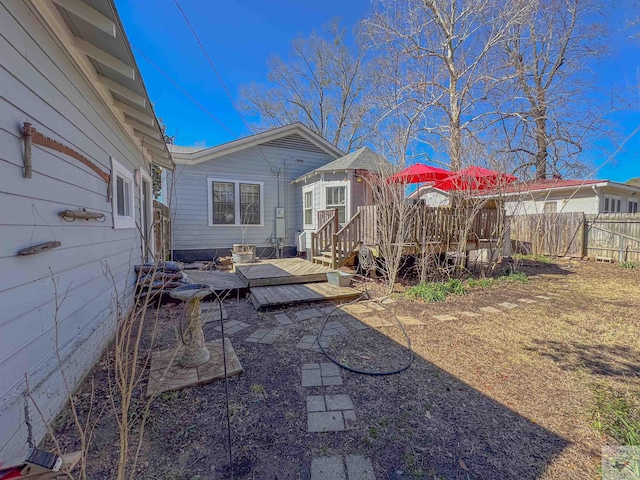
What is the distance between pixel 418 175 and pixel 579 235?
785cm

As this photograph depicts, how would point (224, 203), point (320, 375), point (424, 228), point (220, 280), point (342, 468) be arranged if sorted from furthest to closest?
point (224, 203), point (220, 280), point (424, 228), point (320, 375), point (342, 468)

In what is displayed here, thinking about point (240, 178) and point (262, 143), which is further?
point (262, 143)

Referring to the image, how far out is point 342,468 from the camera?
5.39 ft

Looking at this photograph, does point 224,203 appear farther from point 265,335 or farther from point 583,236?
point 583,236

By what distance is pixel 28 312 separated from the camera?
1.78 m

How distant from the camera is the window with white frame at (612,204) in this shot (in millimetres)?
12323

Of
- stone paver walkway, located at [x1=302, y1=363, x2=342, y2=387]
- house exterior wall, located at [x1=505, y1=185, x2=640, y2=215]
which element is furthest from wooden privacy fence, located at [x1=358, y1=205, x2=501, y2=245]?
house exterior wall, located at [x1=505, y1=185, x2=640, y2=215]

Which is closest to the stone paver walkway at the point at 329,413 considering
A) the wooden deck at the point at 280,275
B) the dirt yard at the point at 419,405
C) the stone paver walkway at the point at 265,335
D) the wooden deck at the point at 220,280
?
the dirt yard at the point at 419,405

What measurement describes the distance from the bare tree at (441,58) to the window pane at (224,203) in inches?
271

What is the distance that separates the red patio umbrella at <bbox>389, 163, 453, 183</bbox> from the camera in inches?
208

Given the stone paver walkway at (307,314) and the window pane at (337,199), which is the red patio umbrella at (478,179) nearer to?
the window pane at (337,199)

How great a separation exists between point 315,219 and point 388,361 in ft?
22.1

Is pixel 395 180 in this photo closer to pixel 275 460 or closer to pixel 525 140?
pixel 275 460

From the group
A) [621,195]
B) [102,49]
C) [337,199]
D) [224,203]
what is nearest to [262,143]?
[224,203]
